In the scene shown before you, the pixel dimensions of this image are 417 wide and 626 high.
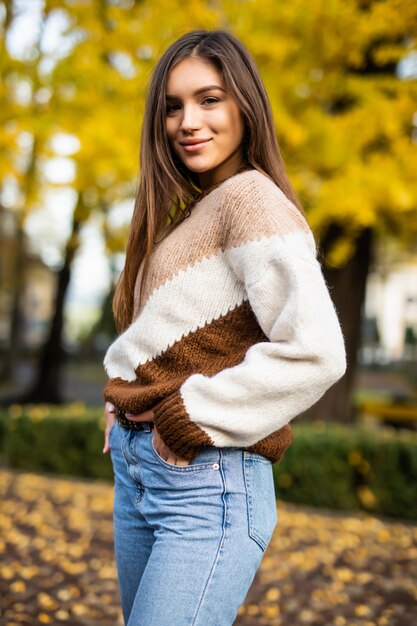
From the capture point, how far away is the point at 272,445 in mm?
1604

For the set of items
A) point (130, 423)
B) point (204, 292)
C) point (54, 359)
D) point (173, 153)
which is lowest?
point (54, 359)

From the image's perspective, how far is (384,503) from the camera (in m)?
6.02

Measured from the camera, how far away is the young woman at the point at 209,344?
1.48 m

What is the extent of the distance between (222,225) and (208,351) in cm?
28

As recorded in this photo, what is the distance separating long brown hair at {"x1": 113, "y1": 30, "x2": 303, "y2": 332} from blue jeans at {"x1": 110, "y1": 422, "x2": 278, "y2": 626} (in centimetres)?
52

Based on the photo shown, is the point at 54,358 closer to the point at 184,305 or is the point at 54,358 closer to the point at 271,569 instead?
the point at 271,569

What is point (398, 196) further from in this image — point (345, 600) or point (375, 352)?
point (375, 352)

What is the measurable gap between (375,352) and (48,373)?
22.3 m

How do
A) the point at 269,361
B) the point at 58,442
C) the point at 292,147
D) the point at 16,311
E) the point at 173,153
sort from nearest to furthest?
the point at 269,361 < the point at 173,153 < the point at 292,147 < the point at 58,442 < the point at 16,311

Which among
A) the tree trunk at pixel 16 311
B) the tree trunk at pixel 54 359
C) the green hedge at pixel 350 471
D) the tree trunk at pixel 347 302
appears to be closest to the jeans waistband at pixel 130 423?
the green hedge at pixel 350 471

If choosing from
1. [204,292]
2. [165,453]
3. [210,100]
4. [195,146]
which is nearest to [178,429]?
[165,453]

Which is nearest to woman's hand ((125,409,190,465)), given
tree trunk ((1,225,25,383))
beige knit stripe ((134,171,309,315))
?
beige knit stripe ((134,171,309,315))

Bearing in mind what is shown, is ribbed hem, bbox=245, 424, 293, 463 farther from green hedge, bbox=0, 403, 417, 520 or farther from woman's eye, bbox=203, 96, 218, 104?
green hedge, bbox=0, 403, 417, 520

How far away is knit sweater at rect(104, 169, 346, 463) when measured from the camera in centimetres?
146
